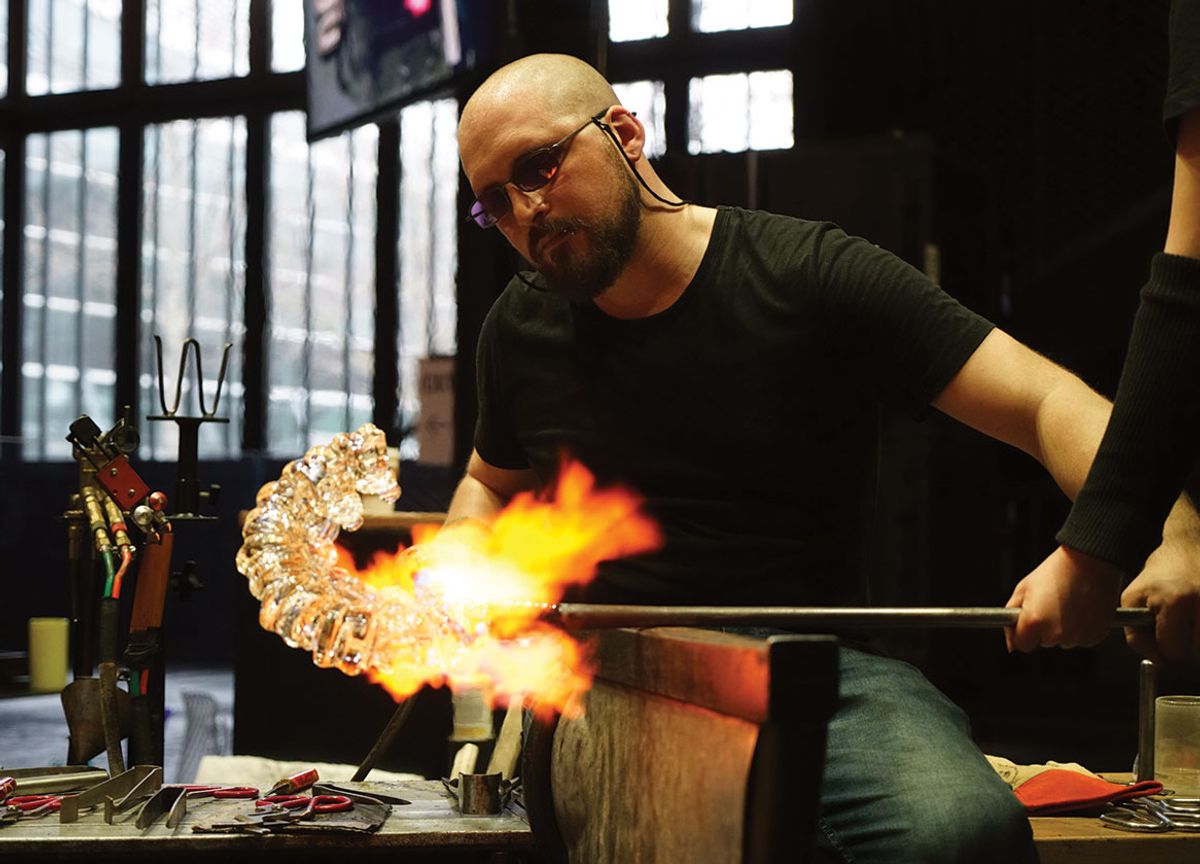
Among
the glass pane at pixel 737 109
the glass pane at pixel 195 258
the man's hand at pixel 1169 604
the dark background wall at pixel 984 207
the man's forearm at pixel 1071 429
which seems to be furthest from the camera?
the glass pane at pixel 195 258

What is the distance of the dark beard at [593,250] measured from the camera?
7.86 feet

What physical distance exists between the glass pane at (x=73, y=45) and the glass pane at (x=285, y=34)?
1342 millimetres

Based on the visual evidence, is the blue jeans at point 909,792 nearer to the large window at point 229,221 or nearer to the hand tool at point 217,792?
the hand tool at point 217,792

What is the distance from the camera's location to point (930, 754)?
1.85 m

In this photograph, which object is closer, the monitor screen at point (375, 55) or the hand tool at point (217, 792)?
the hand tool at point (217, 792)

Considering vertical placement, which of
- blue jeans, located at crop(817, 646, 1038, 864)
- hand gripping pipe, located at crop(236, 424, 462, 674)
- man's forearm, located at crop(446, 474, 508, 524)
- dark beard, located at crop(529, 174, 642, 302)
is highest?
dark beard, located at crop(529, 174, 642, 302)

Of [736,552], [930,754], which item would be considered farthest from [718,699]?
[736,552]

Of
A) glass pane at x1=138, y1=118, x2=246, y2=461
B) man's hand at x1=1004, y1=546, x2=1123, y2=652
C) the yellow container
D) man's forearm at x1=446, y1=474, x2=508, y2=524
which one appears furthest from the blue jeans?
glass pane at x1=138, y1=118, x2=246, y2=461

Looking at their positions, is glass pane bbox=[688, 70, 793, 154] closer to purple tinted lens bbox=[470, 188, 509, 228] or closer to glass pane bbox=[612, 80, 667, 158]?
glass pane bbox=[612, 80, 667, 158]

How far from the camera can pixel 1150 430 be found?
59.2 inches

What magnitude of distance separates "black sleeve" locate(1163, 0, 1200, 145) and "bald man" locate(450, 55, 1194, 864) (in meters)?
0.64

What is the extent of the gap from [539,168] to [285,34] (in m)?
8.02

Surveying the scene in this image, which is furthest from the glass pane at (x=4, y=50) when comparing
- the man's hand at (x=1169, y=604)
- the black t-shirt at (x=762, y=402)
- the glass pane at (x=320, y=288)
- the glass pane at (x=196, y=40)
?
the man's hand at (x=1169, y=604)

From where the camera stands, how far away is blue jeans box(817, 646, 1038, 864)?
174cm
